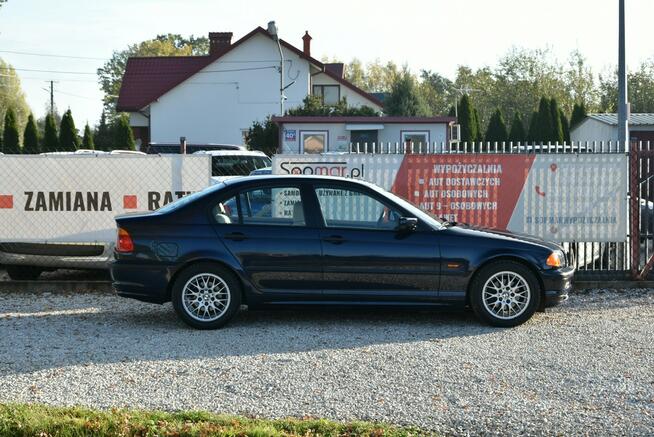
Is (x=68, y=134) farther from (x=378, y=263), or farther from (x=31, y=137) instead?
(x=378, y=263)

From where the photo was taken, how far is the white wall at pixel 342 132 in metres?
32.5

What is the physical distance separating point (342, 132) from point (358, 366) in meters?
27.9

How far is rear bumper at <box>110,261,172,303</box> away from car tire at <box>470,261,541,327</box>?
3122mm

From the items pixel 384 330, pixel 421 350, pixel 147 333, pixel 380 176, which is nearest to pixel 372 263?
pixel 384 330

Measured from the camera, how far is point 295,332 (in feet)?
30.9

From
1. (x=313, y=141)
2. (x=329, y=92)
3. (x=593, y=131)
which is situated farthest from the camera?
(x=329, y=92)

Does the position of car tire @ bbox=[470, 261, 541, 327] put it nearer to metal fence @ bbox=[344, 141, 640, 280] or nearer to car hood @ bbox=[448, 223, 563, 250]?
car hood @ bbox=[448, 223, 563, 250]

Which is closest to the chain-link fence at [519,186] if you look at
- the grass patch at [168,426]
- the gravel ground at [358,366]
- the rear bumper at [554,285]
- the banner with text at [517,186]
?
the banner with text at [517,186]

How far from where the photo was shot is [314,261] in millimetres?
9578

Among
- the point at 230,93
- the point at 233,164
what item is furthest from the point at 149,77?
the point at 233,164

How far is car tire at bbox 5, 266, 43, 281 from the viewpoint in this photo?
512 inches

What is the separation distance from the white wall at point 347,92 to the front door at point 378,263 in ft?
150

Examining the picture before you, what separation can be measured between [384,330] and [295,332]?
2.93 ft

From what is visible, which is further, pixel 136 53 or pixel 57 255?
pixel 136 53
